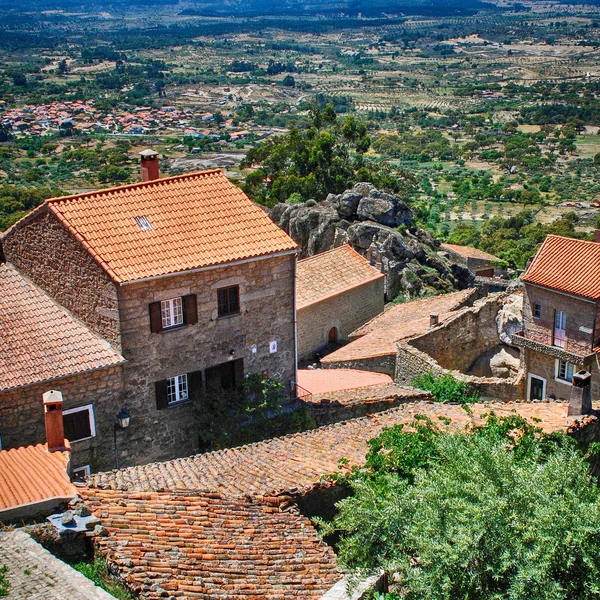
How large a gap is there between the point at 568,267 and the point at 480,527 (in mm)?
18645

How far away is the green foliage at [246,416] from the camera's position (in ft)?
75.0

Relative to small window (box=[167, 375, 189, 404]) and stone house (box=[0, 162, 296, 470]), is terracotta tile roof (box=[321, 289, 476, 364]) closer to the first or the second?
stone house (box=[0, 162, 296, 470])

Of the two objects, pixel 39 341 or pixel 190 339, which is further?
pixel 190 339

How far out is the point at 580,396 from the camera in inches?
707

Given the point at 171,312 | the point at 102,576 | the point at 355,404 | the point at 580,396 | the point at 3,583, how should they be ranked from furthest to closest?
the point at 355,404
the point at 171,312
the point at 580,396
the point at 102,576
the point at 3,583

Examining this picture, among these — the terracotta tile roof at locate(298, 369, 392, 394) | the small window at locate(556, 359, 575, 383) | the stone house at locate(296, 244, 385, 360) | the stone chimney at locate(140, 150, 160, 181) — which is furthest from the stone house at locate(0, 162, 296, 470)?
the small window at locate(556, 359, 575, 383)

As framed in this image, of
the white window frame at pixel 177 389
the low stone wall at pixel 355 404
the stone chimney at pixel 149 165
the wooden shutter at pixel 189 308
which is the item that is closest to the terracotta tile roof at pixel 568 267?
the low stone wall at pixel 355 404

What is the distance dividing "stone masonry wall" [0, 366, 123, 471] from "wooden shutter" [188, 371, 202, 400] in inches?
77.0

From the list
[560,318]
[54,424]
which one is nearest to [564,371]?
[560,318]

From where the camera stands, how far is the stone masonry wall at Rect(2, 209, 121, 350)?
840 inches

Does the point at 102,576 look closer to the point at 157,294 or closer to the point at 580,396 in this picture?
the point at 157,294

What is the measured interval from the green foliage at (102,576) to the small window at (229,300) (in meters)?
10.3

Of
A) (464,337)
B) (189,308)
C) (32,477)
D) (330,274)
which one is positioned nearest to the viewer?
(32,477)

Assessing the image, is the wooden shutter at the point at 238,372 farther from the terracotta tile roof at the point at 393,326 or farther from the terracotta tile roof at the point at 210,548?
the terracotta tile roof at the point at 210,548
